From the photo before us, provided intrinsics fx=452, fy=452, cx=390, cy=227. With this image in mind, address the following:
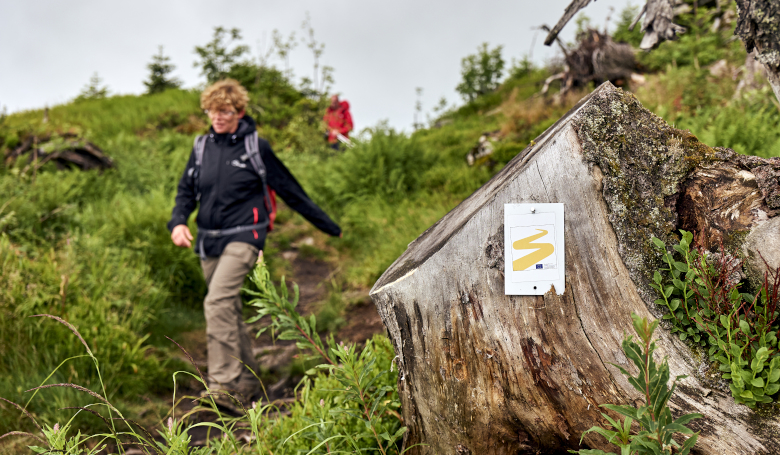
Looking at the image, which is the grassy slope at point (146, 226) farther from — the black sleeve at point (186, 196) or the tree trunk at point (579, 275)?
the tree trunk at point (579, 275)

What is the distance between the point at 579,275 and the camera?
151 centimetres

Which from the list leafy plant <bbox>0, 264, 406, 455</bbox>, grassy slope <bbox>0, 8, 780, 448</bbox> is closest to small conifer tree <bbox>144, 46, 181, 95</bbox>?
grassy slope <bbox>0, 8, 780, 448</bbox>

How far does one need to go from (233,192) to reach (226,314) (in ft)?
3.36

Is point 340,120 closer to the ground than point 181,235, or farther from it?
farther from it

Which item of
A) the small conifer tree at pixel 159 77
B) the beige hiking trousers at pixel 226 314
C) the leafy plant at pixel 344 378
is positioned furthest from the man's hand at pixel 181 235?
the small conifer tree at pixel 159 77

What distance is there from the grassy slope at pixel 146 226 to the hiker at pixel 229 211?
0.67 metres

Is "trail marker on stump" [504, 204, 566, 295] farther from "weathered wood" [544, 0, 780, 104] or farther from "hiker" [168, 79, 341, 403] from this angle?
"hiker" [168, 79, 341, 403]

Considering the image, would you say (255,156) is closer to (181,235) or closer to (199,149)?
(199,149)

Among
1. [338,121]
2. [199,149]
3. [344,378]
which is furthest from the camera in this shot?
[338,121]

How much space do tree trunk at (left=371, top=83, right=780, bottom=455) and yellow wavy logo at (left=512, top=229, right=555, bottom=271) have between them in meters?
0.06

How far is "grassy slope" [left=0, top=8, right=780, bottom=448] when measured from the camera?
11.3 feet

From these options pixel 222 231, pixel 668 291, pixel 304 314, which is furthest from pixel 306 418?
pixel 304 314

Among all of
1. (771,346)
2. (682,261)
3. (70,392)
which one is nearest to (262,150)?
(70,392)

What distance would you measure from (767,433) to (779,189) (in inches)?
28.6
